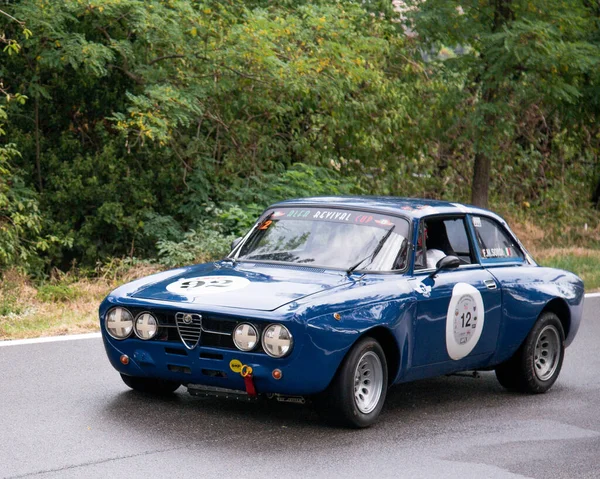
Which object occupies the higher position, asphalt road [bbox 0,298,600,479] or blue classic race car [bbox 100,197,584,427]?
blue classic race car [bbox 100,197,584,427]

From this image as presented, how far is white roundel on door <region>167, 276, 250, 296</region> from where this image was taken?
7.29m

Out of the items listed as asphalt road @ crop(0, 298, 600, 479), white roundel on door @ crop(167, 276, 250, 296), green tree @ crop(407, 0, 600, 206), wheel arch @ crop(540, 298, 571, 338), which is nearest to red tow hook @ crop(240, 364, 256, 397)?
asphalt road @ crop(0, 298, 600, 479)

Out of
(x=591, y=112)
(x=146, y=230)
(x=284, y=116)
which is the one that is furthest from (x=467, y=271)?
(x=591, y=112)

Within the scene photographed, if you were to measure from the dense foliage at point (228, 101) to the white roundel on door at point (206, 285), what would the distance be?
8016 mm

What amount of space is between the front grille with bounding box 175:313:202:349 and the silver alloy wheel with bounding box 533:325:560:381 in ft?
10.5

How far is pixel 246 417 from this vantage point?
295 inches

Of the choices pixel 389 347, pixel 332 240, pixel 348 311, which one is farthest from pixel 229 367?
pixel 332 240

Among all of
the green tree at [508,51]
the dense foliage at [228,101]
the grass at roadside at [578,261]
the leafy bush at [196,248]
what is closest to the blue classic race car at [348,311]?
the grass at roadside at [578,261]

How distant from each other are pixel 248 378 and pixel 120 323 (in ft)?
3.46

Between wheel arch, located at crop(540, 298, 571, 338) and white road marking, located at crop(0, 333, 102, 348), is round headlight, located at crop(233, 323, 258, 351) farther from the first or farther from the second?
white road marking, located at crop(0, 333, 102, 348)

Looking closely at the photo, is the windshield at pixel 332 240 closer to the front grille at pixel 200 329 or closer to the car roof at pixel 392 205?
the car roof at pixel 392 205

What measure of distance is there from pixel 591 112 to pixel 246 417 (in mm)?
15259

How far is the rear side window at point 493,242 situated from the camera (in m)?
8.84

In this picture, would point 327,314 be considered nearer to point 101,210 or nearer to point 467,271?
point 467,271
